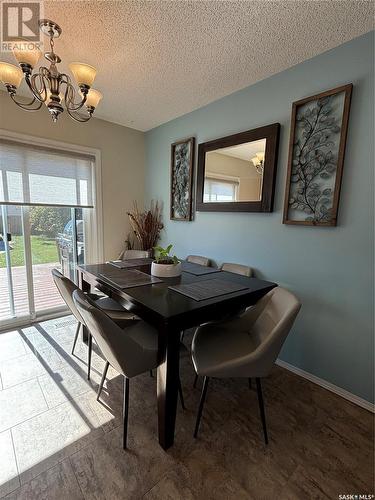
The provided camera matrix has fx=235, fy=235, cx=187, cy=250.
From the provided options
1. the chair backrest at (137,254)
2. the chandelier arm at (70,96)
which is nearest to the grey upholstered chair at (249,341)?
the chair backrest at (137,254)

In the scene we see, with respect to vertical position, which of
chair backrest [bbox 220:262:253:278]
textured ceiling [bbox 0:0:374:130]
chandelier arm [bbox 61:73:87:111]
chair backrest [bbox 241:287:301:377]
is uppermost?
textured ceiling [bbox 0:0:374:130]

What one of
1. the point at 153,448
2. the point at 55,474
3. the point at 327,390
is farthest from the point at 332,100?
the point at 55,474

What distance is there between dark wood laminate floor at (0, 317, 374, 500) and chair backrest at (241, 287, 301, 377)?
1.57 ft

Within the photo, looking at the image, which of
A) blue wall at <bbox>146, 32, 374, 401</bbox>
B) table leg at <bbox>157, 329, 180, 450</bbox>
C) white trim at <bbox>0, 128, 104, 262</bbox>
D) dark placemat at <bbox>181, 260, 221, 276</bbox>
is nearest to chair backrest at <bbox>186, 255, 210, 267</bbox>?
blue wall at <bbox>146, 32, 374, 401</bbox>

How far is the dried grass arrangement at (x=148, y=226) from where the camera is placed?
3404 mm

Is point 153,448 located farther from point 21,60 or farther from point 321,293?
point 21,60

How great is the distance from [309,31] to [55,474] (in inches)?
118

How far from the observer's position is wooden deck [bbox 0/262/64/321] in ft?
8.70

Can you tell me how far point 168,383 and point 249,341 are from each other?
635 millimetres

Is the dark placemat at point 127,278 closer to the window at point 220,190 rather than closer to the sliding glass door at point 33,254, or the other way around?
the window at point 220,190

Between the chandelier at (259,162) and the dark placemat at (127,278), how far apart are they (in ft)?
4.43

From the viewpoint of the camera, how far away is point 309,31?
1551 millimetres

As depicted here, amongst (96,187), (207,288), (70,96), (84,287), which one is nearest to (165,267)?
(207,288)

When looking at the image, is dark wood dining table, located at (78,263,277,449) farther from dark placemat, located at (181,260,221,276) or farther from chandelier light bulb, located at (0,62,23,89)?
chandelier light bulb, located at (0,62,23,89)
